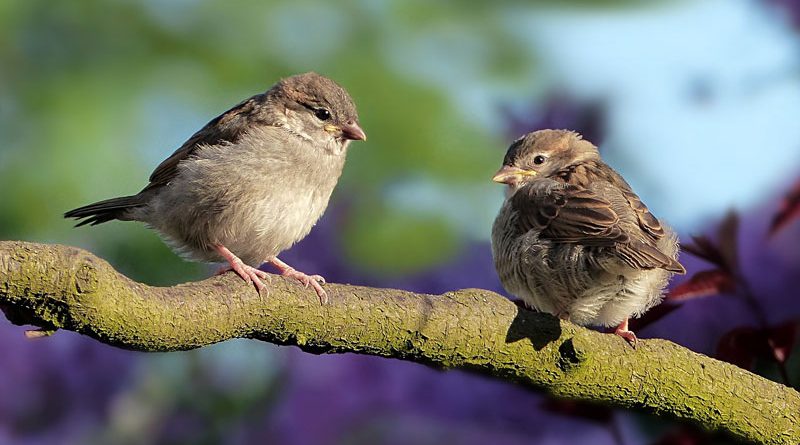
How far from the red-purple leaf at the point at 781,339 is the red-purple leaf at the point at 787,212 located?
0.80 feet

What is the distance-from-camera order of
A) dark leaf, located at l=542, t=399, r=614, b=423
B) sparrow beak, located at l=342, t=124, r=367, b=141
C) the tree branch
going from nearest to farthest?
1. the tree branch
2. dark leaf, located at l=542, t=399, r=614, b=423
3. sparrow beak, located at l=342, t=124, r=367, b=141

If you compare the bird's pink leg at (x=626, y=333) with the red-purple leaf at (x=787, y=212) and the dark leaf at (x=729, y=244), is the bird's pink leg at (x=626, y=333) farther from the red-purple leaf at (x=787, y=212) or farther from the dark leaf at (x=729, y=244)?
the red-purple leaf at (x=787, y=212)

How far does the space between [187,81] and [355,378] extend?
1338 millimetres

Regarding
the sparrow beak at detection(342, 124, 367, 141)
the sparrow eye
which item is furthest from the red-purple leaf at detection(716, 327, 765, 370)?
the sparrow eye

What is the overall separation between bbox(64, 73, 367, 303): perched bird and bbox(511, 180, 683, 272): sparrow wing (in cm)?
55

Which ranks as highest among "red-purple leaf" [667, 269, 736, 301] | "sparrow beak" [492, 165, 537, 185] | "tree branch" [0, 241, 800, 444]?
"sparrow beak" [492, 165, 537, 185]

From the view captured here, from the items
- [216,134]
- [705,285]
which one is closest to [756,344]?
[705,285]

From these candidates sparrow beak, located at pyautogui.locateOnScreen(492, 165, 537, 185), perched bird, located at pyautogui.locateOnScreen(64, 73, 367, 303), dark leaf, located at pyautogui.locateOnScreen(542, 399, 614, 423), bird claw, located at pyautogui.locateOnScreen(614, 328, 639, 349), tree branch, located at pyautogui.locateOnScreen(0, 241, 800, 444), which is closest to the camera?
tree branch, located at pyautogui.locateOnScreen(0, 241, 800, 444)

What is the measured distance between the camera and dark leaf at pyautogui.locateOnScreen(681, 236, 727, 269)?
2.79m

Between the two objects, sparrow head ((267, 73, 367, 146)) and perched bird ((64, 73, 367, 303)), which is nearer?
perched bird ((64, 73, 367, 303))

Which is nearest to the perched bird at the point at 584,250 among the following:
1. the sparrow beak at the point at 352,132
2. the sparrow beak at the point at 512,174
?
the sparrow beak at the point at 512,174

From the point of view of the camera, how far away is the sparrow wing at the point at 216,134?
11.5 ft

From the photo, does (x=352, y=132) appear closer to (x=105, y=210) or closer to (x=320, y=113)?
(x=320, y=113)

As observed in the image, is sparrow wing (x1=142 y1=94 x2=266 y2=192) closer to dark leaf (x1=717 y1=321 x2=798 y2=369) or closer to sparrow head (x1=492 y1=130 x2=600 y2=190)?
sparrow head (x1=492 y1=130 x2=600 y2=190)
